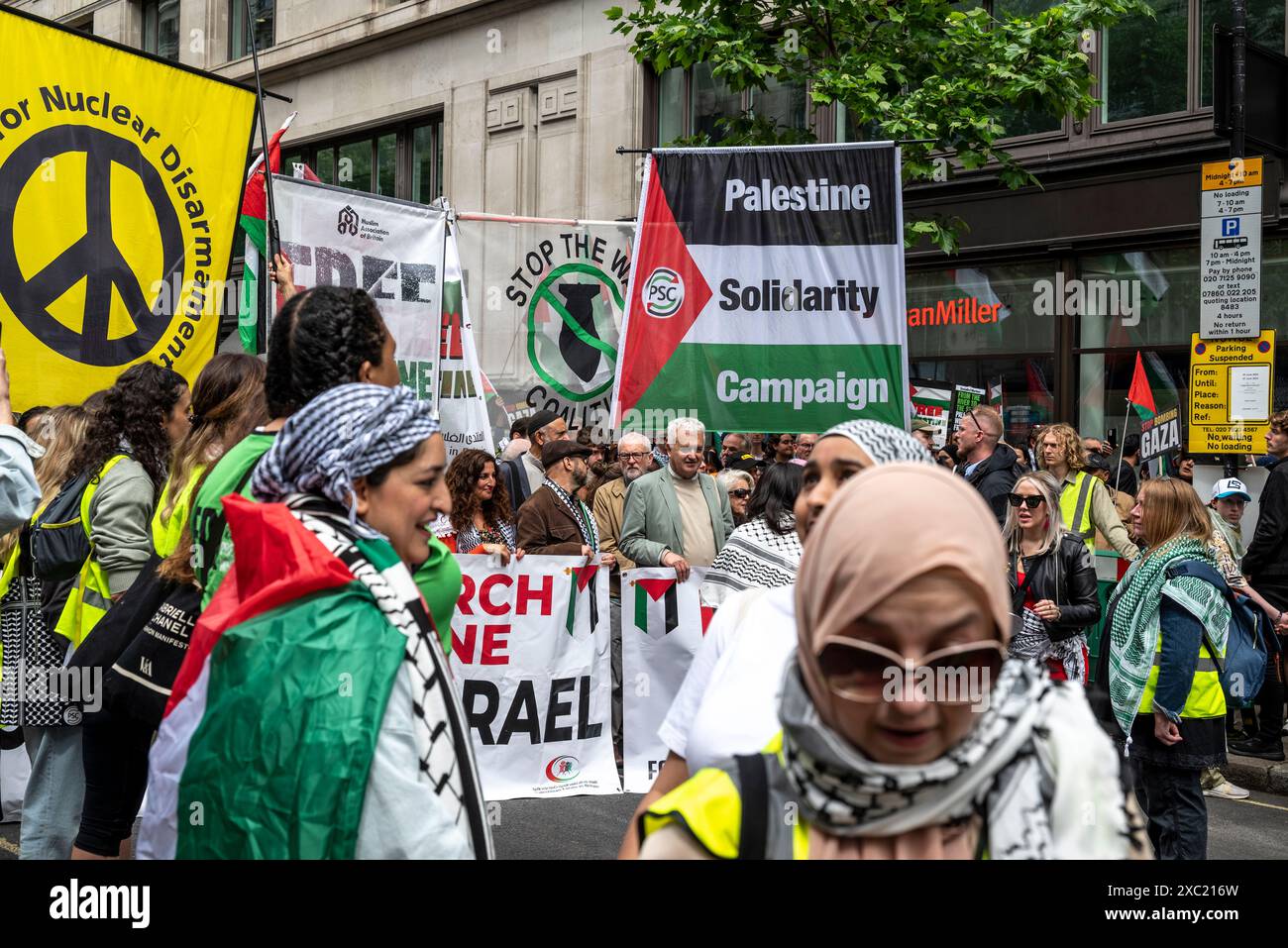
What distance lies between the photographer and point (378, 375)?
10.7 ft

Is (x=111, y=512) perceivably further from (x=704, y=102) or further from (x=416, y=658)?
(x=704, y=102)

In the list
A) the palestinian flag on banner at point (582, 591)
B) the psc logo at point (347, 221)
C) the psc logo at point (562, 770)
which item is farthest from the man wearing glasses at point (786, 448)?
the psc logo at point (347, 221)

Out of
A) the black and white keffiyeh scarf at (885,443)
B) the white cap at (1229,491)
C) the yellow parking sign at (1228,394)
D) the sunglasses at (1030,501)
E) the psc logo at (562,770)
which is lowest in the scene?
the psc logo at (562,770)

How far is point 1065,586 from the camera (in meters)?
6.52

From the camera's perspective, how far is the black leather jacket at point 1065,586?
6453 mm

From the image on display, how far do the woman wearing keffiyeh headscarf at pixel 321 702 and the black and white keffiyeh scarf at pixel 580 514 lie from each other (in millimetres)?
6029

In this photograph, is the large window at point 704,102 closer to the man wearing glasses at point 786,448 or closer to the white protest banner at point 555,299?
the man wearing glasses at point 786,448

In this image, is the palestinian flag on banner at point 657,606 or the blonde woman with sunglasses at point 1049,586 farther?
the palestinian flag on banner at point 657,606

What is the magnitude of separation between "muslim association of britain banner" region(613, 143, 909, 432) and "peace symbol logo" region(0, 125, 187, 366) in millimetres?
2210

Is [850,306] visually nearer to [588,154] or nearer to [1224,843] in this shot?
[1224,843]

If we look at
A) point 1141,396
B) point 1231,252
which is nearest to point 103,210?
point 1231,252

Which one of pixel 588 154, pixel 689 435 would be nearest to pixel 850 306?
pixel 689 435

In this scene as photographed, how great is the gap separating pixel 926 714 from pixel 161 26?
103 ft
